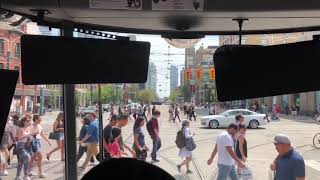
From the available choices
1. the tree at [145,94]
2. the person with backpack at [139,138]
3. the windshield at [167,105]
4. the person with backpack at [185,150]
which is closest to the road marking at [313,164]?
the windshield at [167,105]

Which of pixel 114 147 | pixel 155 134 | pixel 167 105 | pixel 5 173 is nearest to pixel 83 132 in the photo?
pixel 114 147

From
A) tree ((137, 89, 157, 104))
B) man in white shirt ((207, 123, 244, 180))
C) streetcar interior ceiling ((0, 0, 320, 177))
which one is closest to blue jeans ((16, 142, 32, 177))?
man in white shirt ((207, 123, 244, 180))

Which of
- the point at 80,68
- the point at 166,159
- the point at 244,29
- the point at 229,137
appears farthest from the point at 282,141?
the point at 166,159

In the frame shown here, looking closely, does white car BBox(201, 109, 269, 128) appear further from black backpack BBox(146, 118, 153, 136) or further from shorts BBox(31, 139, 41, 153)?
shorts BBox(31, 139, 41, 153)

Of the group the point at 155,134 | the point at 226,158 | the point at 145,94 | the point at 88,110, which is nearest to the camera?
the point at 88,110

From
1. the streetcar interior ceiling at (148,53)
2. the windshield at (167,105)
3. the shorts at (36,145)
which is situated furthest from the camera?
the shorts at (36,145)

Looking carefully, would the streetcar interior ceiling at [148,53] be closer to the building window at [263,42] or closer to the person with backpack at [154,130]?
the building window at [263,42]

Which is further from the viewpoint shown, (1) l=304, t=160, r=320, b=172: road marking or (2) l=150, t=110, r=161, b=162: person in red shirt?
(1) l=304, t=160, r=320, b=172: road marking

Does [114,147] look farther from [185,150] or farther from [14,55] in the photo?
[185,150]

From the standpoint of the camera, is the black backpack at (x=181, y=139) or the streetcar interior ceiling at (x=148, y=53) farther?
the black backpack at (x=181, y=139)

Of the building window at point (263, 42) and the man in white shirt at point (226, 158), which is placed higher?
the building window at point (263, 42)

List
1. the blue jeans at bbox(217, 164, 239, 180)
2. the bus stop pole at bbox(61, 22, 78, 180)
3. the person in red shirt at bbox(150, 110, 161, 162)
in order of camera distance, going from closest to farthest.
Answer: the bus stop pole at bbox(61, 22, 78, 180) < the blue jeans at bbox(217, 164, 239, 180) < the person in red shirt at bbox(150, 110, 161, 162)

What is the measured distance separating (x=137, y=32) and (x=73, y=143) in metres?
1.01

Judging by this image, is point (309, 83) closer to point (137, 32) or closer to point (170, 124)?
point (137, 32)
